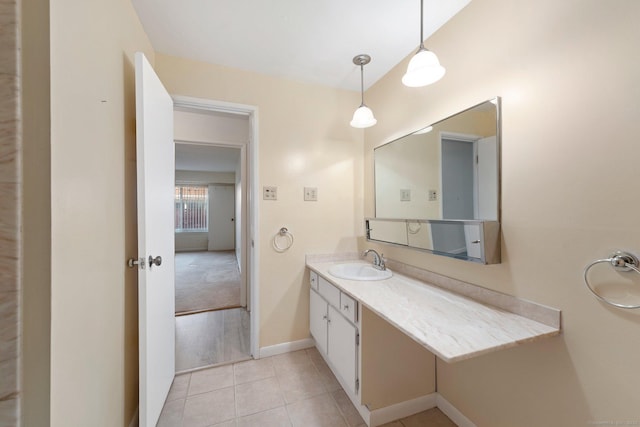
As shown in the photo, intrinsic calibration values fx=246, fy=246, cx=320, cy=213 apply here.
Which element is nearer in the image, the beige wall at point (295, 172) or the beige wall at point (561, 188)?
the beige wall at point (561, 188)

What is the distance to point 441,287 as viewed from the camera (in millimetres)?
1497

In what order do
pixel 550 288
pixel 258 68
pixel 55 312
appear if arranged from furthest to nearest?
pixel 258 68 → pixel 550 288 → pixel 55 312

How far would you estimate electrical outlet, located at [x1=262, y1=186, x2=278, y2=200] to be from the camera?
203cm

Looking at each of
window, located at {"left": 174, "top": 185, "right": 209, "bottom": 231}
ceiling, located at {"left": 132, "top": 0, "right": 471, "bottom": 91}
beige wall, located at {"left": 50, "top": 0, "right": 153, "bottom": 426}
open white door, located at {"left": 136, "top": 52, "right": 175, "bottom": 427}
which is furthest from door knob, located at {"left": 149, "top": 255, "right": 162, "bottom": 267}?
window, located at {"left": 174, "top": 185, "right": 209, "bottom": 231}

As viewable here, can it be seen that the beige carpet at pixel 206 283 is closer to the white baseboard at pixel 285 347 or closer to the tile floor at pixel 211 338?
the tile floor at pixel 211 338

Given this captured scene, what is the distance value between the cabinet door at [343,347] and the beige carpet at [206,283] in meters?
1.94

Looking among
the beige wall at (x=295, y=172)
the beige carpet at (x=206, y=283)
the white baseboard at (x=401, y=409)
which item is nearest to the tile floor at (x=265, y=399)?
the white baseboard at (x=401, y=409)

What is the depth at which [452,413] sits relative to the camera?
57.1 inches

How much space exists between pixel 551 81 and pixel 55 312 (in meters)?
1.93

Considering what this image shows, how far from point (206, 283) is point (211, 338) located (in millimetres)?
1989

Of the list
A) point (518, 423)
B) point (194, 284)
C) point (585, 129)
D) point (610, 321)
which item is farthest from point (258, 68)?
point (194, 284)

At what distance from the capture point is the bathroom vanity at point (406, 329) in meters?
0.96

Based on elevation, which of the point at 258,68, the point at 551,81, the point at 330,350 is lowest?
the point at 330,350

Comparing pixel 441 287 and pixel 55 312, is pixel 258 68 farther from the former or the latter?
pixel 441 287
